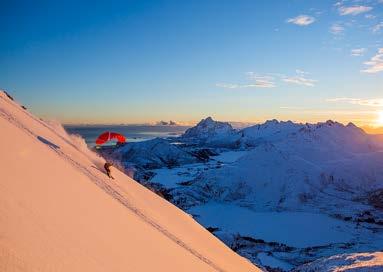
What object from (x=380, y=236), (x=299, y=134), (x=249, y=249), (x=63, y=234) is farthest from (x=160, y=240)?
(x=299, y=134)

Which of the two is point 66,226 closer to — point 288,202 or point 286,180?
point 288,202

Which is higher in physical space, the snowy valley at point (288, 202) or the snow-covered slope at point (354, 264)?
the snow-covered slope at point (354, 264)

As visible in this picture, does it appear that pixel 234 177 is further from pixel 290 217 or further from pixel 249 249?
pixel 249 249

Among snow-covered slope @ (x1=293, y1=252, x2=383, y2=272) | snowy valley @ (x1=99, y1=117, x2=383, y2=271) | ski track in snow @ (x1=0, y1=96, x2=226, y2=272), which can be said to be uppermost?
ski track in snow @ (x1=0, y1=96, x2=226, y2=272)

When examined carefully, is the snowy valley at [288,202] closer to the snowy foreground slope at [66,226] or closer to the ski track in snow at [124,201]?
the ski track in snow at [124,201]

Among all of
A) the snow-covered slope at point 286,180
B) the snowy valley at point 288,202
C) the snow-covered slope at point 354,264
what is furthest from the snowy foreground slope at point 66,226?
the snow-covered slope at point 286,180

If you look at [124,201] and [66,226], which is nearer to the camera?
[66,226]

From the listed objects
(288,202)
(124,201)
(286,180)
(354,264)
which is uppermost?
(124,201)

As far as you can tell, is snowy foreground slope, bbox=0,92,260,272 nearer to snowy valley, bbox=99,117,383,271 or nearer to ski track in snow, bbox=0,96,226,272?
ski track in snow, bbox=0,96,226,272

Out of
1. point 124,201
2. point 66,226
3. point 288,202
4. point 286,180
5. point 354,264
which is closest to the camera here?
point 66,226

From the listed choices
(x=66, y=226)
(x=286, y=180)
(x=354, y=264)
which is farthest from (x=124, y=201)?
(x=286, y=180)

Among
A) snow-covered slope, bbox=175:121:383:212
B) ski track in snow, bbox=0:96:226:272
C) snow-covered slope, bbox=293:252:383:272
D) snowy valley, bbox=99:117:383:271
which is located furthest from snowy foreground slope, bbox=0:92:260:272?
snow-covered slope, bbox=175:121:383:212
